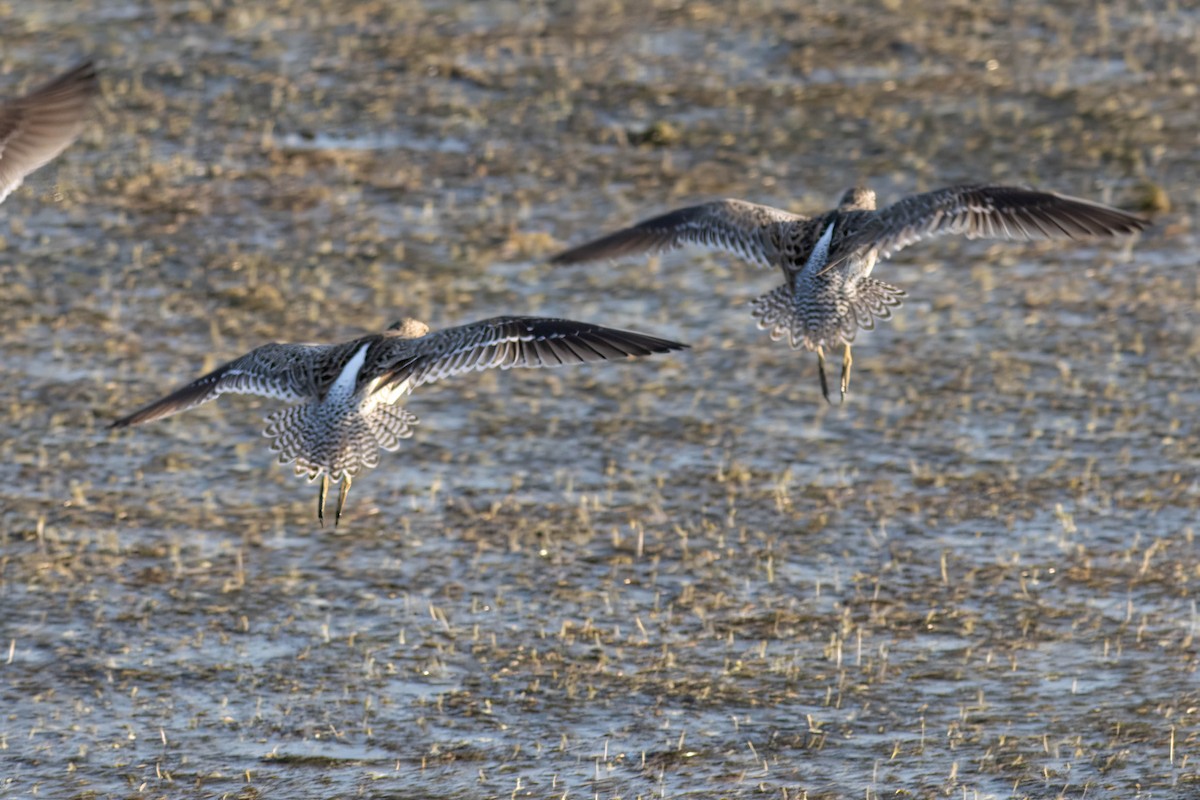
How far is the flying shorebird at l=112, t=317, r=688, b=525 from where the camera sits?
344 inches

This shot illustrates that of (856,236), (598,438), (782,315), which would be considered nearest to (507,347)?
(782,315)

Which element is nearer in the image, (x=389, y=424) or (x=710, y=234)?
(x=389, y=424)

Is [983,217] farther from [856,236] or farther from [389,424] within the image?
[389,424]

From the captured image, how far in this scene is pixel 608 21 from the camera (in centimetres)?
2169

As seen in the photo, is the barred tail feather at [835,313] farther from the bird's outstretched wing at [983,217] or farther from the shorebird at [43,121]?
the shorebird at [43,121]

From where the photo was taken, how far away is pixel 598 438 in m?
13.1

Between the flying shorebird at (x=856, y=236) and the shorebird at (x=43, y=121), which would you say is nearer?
the flying shorebird at (x=856, y=236)

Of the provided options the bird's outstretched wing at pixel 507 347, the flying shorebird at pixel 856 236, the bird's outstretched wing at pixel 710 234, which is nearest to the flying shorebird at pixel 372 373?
the bird's outstretched wing at pixel 507 347

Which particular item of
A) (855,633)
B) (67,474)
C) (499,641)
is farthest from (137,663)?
(855,633)

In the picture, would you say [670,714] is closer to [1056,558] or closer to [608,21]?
[1056,558]

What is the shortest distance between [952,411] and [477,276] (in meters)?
4.30

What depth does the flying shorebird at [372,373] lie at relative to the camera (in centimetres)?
875

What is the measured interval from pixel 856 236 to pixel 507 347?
81.0 inches

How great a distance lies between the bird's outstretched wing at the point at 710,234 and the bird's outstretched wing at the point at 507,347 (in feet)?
5.47
